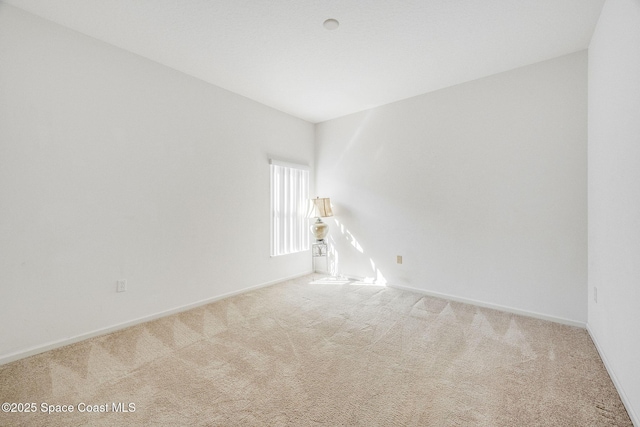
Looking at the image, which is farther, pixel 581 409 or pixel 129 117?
pixel 129 117

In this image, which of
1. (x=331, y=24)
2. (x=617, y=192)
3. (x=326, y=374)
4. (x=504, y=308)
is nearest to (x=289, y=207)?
(x=331, y=24)

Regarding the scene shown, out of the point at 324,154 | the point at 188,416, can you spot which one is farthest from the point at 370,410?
the point at 324,154

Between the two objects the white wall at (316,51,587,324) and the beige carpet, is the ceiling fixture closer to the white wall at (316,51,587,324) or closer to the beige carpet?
the white wall at (316,51,587,324)

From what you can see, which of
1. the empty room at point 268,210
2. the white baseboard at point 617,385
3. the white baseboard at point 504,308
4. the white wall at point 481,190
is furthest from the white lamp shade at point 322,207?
the white baseboard at point 617,385

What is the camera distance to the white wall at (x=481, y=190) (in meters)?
2.63

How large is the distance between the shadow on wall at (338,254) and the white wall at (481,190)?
0.03m

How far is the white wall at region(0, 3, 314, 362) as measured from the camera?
205 cm

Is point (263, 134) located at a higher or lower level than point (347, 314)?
higher

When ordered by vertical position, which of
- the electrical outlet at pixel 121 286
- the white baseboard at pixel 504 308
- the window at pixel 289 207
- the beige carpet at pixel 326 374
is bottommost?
the beige carpet at pixel 326 374

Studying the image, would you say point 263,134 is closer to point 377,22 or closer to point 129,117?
point 129,117

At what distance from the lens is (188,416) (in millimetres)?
1485

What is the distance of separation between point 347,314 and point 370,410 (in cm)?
139

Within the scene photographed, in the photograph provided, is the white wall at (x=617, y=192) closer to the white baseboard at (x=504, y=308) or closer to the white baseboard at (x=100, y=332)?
the white baseboard at (x=504, y=308)

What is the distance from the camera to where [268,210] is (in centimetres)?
397
